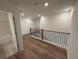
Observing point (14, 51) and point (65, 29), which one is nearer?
point (14, 51)

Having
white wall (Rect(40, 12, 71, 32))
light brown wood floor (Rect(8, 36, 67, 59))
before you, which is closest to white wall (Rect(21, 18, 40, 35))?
white wall (Rect(40, 12, 71, 32))

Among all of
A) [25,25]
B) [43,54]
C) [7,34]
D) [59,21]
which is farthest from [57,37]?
[25,25]

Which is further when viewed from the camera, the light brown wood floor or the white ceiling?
the light brown wood floor

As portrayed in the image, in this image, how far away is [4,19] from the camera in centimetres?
284

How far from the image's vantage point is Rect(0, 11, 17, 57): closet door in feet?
9.00

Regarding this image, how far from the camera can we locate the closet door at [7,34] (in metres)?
2.74

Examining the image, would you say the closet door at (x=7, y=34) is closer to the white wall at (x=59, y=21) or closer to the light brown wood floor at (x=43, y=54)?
the light brown wood floor at (x=43, y=54)

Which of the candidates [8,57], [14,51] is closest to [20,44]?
[14,51]

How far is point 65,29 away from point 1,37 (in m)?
4.54

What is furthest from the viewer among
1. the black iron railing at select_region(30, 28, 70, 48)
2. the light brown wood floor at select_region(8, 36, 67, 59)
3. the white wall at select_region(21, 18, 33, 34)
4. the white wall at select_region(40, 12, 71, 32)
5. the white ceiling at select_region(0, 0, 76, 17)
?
the white wall at select_region(21, 18, 33, 34)

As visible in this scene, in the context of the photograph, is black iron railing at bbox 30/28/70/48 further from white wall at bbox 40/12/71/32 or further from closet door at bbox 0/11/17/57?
closet door at bbox 0/11/17/57

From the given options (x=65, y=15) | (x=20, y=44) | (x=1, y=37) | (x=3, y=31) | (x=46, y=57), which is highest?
(x=65, y=15)

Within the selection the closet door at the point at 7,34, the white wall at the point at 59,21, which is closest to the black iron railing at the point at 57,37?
the white wall at the point at 59,21

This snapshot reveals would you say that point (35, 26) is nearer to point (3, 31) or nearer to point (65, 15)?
point (65, 15)
